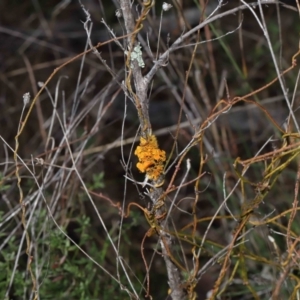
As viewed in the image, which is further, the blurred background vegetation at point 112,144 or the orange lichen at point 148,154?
the blurred background vegetation at point 112,144

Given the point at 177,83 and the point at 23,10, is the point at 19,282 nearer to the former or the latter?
the point at 177,83

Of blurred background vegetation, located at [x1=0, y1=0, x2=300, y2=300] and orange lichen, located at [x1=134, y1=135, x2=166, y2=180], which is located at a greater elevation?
orange lichen, located at [x1=134, y1=135, x2=166, y2=180]

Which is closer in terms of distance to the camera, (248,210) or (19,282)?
(248,210)

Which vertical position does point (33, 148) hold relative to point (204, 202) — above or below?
above

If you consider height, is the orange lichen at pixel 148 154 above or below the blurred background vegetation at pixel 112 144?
above

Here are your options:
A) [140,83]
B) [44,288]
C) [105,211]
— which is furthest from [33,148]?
[140,83]

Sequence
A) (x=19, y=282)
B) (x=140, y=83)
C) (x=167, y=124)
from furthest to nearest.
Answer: (x=167, y=124), (x=19, y=282), (x=140, y=83)

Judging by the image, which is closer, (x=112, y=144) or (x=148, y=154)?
(x=148, y=154)

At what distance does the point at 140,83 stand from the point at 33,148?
1.27 metres

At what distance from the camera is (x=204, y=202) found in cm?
223

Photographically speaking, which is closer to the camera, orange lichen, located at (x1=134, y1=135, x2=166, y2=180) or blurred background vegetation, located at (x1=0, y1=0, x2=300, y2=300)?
orange lichen, located at (x1=134, y1=135, x2=166, y2=180)

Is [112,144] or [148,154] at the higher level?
[148,154]

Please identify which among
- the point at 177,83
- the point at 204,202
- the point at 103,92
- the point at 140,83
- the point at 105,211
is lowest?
the point at 204,202

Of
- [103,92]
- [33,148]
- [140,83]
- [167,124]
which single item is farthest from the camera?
[167,124]
